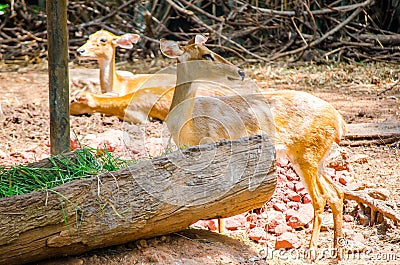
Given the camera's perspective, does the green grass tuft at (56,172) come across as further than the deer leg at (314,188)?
No

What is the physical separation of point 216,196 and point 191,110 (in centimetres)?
102

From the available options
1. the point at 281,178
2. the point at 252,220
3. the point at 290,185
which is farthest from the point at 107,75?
the point at 252,220

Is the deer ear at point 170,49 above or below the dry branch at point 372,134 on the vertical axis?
above

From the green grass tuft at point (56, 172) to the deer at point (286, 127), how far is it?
2.64 ft

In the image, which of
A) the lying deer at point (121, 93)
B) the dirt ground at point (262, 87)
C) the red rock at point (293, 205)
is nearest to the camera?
the dirt ground at point (262, 87)

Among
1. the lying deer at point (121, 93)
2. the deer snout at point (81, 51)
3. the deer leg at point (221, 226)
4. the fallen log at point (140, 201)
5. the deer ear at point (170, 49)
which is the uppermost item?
the deer ear at point (170, 49)

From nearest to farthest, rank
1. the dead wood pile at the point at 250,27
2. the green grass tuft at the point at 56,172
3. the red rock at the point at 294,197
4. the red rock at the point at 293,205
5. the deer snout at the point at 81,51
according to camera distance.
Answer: the green grass tuft at the point at 56,172 < the red rock at the point at 293,205 < the red rock at the point at 294,197 < the deer snout at the point at 81,51 < the dead wood pile at the point at 250,27

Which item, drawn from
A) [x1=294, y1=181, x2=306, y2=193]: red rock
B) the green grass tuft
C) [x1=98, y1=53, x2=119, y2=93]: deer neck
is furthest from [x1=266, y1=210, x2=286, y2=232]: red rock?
[x1=98, y1=53, x2=119, y2=93]: deer neck

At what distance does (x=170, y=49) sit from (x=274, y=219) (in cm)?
144

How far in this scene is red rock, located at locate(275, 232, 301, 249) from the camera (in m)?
3.97

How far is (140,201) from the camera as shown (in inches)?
124

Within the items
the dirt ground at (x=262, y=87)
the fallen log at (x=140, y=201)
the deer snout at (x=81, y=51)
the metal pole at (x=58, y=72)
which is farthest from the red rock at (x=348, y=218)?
the deer snout at (x=81, y=51)

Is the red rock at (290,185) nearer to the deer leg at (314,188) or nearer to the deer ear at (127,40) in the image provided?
the deer leg at (314,188)

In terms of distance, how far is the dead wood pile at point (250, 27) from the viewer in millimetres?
9602
